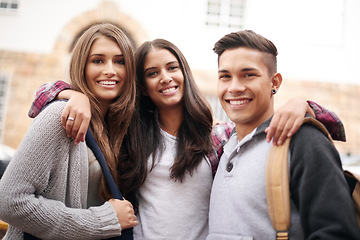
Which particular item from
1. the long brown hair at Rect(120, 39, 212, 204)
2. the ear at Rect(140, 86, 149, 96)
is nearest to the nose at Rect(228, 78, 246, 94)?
the long brown hair at Rect(120, 39, 212, 204)

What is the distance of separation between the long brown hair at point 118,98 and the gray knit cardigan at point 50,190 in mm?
317

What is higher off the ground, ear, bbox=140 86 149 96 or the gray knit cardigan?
ear, bbox=140 86 149 96

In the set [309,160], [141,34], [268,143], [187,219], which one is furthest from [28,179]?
[141,34]

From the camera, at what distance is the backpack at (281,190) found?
1.62 meters

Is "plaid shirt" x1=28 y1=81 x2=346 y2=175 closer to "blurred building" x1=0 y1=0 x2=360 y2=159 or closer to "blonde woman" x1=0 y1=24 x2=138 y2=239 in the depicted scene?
"blonde woman" x1=0 y1=24 x2=138 y2=239

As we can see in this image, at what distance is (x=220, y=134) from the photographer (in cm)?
275

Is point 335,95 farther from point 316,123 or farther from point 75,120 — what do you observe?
point 75,120

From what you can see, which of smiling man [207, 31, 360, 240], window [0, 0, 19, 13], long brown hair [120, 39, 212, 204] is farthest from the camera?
window [0, 0, 19, 13]

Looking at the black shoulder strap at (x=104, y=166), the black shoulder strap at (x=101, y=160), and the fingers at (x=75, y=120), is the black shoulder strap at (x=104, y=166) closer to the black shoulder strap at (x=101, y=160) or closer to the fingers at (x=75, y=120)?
the black shoulder strap at (x=101, y=160)

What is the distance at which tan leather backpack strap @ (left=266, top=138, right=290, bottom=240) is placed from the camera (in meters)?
1.62

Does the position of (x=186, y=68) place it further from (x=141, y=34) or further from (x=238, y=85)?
(x=141, y=34)

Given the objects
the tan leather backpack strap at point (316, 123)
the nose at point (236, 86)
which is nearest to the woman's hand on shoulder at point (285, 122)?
the tan leather backpack strap at point (316, 123)

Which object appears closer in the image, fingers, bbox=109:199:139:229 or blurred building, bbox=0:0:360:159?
fingers, bbox=109:199:139:229

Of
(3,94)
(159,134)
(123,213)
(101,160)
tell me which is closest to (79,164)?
(101,160)
